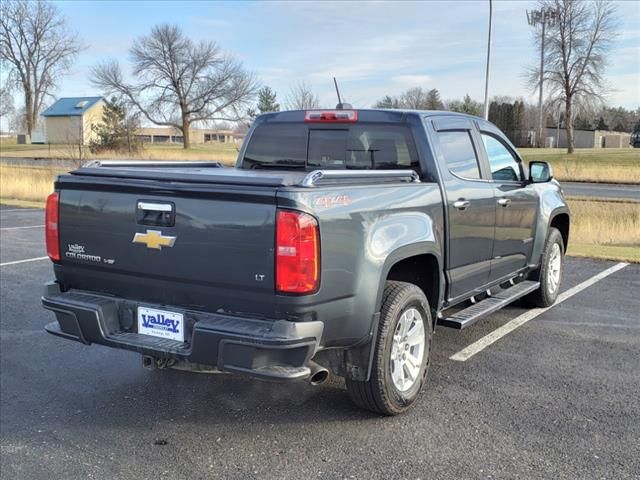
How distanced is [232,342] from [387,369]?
108 cm

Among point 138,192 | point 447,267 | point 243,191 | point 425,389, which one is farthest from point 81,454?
point 447,267

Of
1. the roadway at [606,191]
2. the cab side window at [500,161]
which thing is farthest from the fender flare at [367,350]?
the roadway at [606,191]

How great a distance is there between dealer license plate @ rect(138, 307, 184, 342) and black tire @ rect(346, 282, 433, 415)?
111 centimetres

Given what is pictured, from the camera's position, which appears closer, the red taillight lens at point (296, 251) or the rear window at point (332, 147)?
the red taillight lens at point (296, 251)

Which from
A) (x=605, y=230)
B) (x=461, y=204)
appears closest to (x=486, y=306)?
(x=461, y=204)

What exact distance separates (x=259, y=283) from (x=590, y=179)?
2994cm

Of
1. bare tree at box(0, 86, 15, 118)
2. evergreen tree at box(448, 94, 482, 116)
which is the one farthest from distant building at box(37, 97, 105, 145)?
evergreen tree at box(448, 94, 482, 116)

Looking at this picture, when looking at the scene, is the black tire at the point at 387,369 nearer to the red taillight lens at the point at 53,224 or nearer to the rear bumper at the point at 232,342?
the rear bumper at the point at 232,342

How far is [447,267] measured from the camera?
4.61m

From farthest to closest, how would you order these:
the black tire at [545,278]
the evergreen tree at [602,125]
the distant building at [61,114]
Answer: the distant building at [61,114] → the evergreen tree at [602,125] → the black tire at [545,278]

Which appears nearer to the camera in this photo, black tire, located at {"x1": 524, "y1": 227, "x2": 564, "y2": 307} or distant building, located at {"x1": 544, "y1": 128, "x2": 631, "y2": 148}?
black tire, located at {"x1": 524, "y1": 227, "x2": 564, "y2": 307}

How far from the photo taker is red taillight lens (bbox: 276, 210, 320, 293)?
3.24 m

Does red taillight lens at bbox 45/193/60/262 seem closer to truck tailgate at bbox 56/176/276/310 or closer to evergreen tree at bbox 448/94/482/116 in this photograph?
truck tailgate at bbox 56/176/276/310

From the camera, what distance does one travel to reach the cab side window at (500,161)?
18.4 feet
